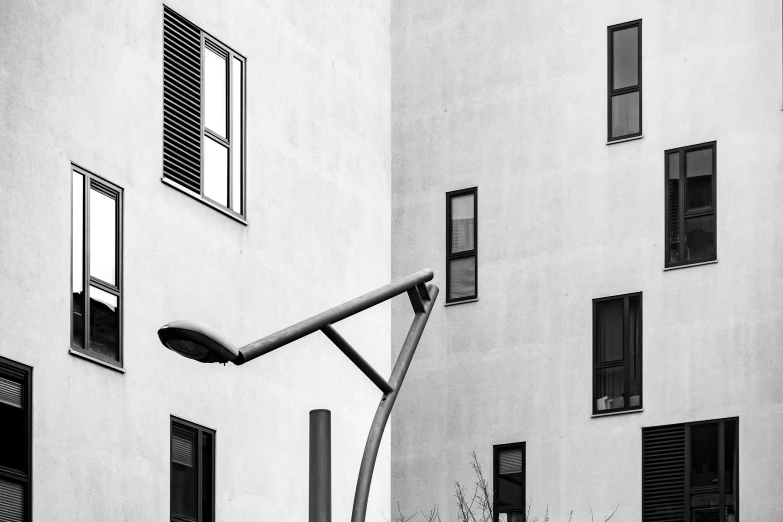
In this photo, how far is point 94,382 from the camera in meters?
18.4

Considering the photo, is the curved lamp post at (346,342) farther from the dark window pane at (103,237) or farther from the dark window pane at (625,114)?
the dark window pane at (625,114)

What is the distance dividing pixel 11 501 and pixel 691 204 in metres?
15.8

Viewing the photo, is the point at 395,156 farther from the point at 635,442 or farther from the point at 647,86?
the point at 635,442

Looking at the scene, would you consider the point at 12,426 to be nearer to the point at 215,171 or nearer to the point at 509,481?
the point at 215,171

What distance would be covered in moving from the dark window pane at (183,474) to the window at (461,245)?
459 inches

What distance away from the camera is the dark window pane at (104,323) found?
18.7 metres

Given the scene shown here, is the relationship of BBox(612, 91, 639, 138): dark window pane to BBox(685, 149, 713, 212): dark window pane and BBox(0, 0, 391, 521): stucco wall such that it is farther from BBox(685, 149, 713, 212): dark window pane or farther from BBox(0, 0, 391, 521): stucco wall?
BBox(0, 0, 391, 521): stucco wall

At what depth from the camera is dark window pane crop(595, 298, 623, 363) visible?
2983cm

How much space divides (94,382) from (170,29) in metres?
4.95

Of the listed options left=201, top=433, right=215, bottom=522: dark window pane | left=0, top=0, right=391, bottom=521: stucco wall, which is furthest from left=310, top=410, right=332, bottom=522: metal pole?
left=201, top=433, right=215, bottom=522: dark window pane

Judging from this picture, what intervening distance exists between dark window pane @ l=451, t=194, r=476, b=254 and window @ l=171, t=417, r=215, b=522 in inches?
462

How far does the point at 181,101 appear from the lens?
21062 millimetres

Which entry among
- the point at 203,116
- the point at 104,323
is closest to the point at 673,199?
the point at 203,116

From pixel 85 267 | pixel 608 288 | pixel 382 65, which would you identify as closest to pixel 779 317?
pixel 608 288
